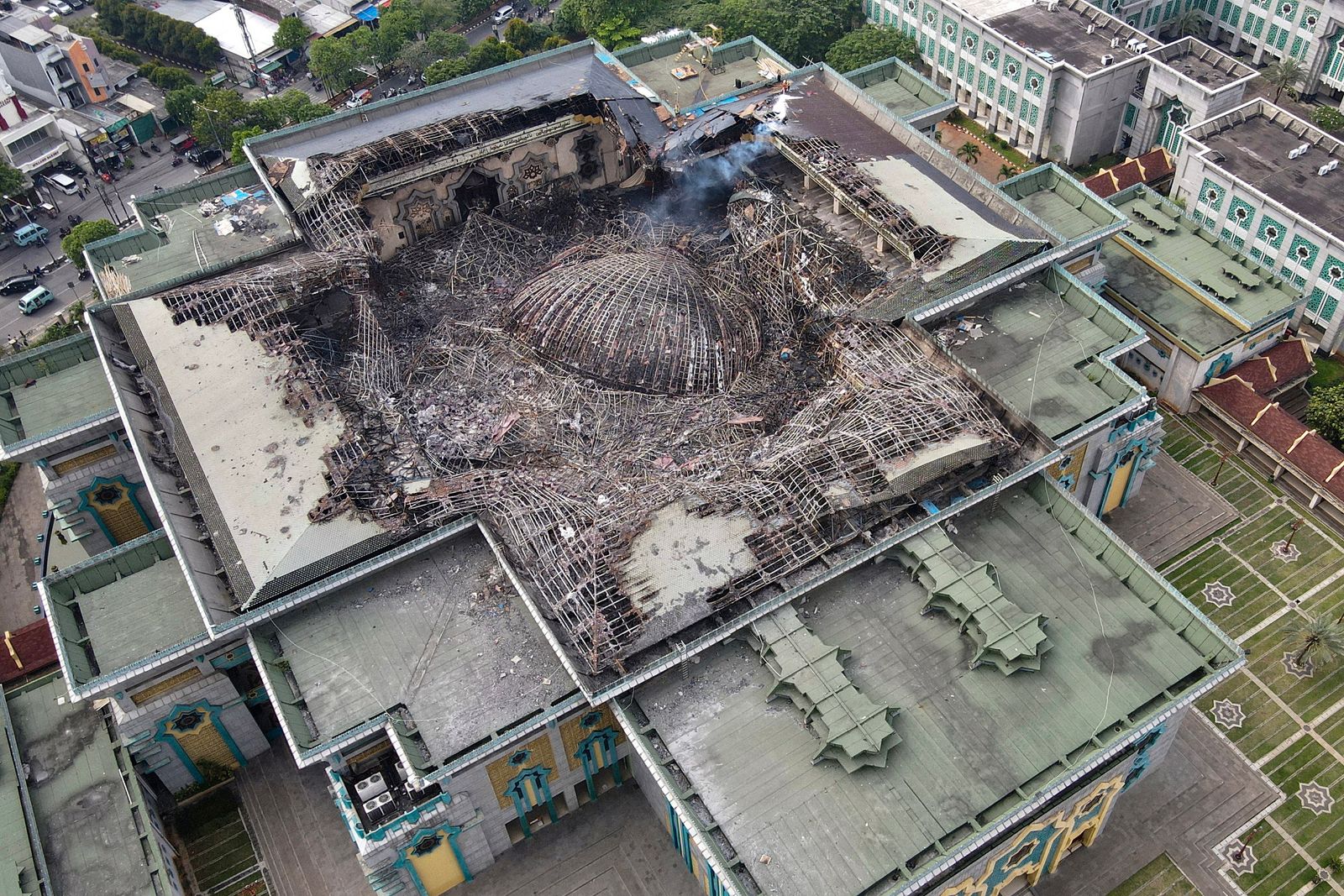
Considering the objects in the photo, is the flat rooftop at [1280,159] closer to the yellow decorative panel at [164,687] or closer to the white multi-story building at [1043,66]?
the white multi-story building at [1043,66]

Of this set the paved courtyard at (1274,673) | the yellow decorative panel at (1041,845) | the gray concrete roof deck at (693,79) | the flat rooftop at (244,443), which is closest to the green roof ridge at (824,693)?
the yellow decorative panel at (1041,845)

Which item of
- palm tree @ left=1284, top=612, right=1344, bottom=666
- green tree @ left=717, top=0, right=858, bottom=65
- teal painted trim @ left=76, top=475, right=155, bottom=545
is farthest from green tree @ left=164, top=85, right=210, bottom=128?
palm tree @ left=1284, top=612, right=1344, bottom=666

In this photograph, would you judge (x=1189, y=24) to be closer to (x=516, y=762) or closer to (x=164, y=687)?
(x=516, y=762)

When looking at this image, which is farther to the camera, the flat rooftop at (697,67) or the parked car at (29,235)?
the parked car at (29,235)

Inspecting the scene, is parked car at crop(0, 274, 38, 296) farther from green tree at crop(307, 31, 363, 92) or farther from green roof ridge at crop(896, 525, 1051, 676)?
green roof ridge at crop(896, 525, 1051, 676)

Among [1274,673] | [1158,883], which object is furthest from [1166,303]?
[1158,883]
